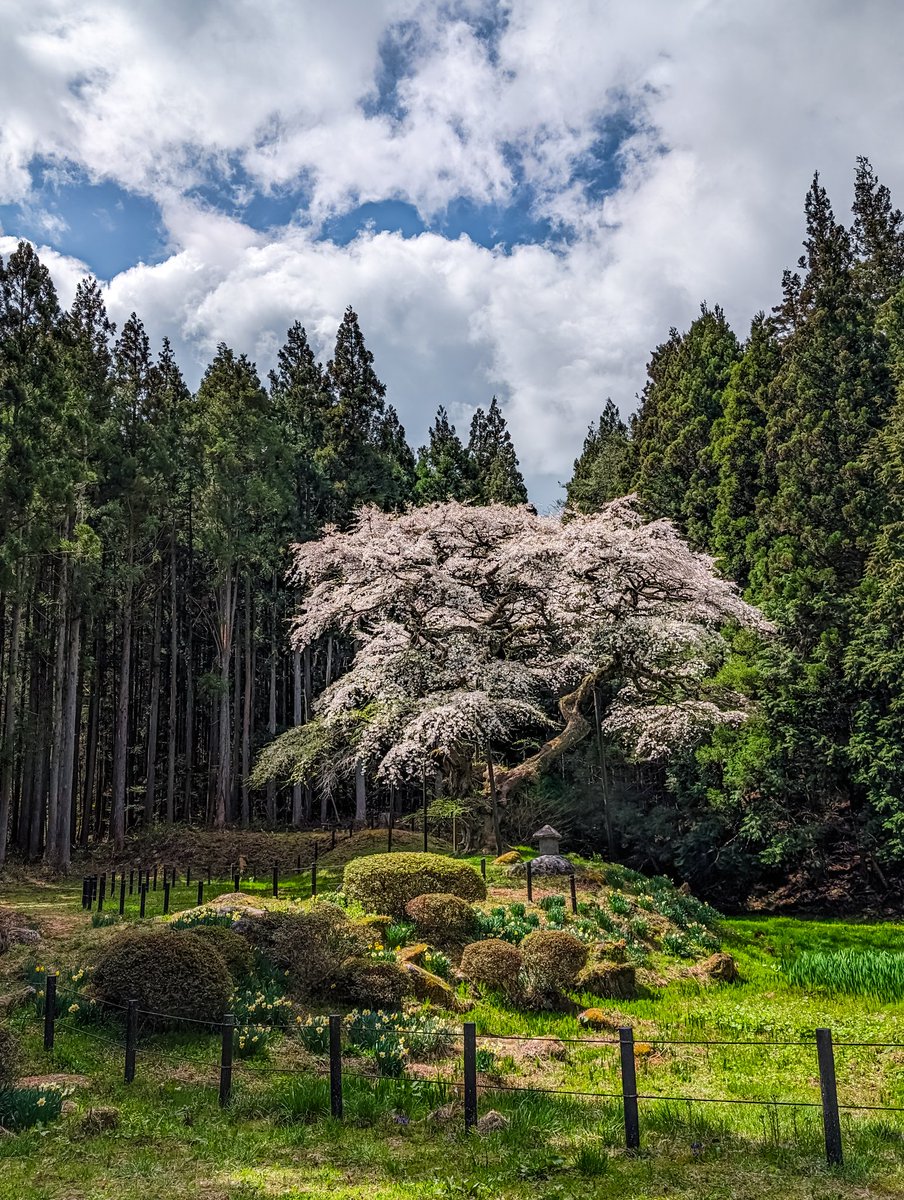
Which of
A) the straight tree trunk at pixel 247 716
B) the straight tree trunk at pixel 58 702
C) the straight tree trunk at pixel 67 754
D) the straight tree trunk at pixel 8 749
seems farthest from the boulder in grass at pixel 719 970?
the straight tree trunk at pixel 247 716

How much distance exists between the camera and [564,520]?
28078 mm

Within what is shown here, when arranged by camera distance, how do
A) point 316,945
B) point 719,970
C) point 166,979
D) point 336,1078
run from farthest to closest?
1. point 719,970
2. point 316,945
3. point 166,979
4. point 336,1078

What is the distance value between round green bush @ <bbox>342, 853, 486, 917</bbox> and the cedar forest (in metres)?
5.45

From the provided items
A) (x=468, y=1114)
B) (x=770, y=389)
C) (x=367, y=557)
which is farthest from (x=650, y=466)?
(x=468, y=1114)

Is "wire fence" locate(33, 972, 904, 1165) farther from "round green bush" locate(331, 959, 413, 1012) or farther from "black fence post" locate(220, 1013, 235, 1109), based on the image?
"round green bush" locate(331, 959, 413, 1012)

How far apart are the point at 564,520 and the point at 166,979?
21.3 metres

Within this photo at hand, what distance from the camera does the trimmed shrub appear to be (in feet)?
37.1

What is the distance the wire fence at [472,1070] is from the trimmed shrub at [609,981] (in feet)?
6.25

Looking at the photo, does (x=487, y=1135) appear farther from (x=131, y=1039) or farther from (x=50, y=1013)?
(x=50, y=1013)

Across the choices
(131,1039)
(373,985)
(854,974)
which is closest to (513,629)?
(854,974)

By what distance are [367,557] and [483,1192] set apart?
1620 cm

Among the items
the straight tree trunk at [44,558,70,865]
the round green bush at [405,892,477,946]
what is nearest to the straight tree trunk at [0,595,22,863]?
the straight tree trunk at [44,558,70,865]

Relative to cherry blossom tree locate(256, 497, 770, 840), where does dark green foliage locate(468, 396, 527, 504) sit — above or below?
above

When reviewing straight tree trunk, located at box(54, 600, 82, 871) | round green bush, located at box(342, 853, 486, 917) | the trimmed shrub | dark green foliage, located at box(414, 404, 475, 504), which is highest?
dark green foliage, located at box(414, 404, 475, 504)
